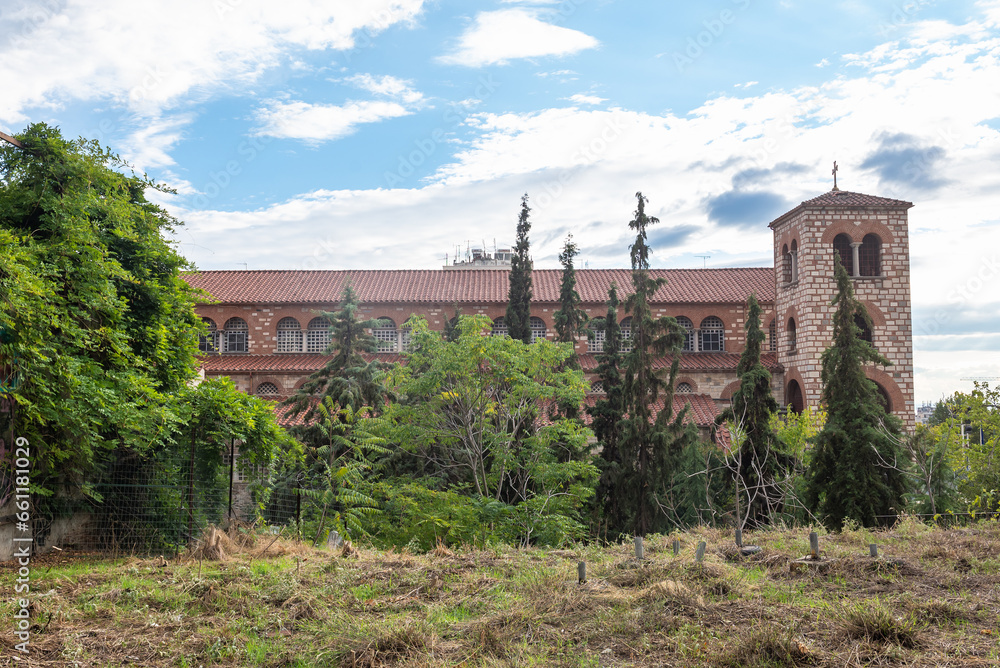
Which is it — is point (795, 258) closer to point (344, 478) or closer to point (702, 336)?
point (702, 336)

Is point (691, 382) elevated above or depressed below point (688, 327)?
below

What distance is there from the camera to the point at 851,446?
1897 centimetres

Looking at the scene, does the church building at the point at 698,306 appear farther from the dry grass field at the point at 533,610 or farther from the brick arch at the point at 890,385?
the dry grass field at the point at 533,610

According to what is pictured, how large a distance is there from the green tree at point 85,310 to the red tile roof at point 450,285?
17.5 metres

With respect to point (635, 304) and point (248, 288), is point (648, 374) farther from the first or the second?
point (248, 288)

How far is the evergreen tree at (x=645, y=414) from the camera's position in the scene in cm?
2081

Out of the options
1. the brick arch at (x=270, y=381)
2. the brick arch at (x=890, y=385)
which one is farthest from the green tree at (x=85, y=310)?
the brick arch at (x=890, y=385)

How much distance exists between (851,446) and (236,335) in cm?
2546

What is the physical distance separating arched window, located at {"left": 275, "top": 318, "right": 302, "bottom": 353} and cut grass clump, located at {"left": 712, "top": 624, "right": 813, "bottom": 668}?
29.6 m

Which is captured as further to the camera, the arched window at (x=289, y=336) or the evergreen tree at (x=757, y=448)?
the arched window at (x=289, y=336)

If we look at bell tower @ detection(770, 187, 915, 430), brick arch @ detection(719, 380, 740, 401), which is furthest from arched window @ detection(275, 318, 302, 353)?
bell tower @ detection(770, 187, 915, 430)

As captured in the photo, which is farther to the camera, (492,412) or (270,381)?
(270,381)

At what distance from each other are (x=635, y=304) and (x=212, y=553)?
45.4ft
